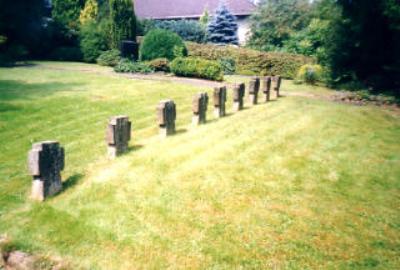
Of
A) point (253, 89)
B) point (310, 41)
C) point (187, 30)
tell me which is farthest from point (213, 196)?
point (187, 30)

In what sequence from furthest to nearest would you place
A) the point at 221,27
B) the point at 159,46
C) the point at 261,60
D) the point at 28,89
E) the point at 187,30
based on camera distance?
the point at 221,27, the point at 187,30, the point at 261,60, the point at 159,46, the point at 28,89

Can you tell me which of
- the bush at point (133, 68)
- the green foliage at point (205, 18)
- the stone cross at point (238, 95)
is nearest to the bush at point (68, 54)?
the bush at point (133, 68)

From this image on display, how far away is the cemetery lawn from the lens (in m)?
4.69

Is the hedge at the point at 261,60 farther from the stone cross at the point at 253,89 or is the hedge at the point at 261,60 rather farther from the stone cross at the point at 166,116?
the stone cross at the point at 166,116

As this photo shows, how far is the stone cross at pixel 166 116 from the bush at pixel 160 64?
14.2 meters

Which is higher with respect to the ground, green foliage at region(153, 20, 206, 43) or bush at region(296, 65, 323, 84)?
green foliage at region(153, 20, 206, 43)

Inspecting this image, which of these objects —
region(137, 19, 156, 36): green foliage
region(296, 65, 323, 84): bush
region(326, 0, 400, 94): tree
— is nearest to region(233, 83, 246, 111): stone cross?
region(326, 0, 400, 94): tree

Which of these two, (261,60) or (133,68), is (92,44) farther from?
(261,60)

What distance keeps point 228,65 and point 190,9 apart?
23523mm

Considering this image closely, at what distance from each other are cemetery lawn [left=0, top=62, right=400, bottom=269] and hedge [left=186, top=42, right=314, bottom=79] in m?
14.6

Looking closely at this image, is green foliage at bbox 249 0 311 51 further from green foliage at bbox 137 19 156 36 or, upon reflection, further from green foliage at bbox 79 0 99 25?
green foliage at bbox 79 0 99 25

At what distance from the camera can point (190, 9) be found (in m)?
46.4

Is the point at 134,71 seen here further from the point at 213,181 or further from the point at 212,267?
the point at 212,267

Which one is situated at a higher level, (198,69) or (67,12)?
(67,12)
